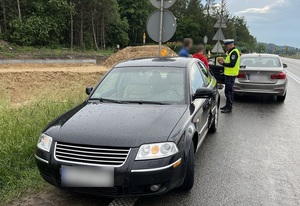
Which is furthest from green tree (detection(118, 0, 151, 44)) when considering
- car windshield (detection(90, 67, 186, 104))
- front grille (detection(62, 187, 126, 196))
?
front grille (detection(62, 187, 126, 196))

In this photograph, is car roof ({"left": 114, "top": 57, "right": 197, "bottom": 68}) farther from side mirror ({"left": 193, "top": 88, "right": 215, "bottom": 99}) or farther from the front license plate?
the front license plate

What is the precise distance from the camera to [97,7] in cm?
4753

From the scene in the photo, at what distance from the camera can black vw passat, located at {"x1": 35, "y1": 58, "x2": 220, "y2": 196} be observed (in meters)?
3.08

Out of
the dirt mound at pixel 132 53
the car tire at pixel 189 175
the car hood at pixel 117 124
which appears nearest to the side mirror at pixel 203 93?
the car hood at pixel 117 124

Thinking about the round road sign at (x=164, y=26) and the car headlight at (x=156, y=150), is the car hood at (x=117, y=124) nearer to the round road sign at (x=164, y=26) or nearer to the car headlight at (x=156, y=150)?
the car headlight at (x=156, y=150)

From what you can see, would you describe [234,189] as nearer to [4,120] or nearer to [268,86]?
[4,120]

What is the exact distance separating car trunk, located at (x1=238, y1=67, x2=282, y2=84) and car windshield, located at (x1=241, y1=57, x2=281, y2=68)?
0.46 m

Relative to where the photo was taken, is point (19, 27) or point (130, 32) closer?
point (19, 27)

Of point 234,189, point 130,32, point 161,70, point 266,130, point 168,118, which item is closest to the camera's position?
point 168,118

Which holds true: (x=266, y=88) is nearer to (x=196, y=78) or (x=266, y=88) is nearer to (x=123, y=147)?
(x=196, y=78)

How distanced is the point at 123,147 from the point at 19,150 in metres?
2.13

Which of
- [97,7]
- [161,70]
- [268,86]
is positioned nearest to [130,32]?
[97,7]

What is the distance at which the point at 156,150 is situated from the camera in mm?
3176

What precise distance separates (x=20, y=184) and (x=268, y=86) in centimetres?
781
